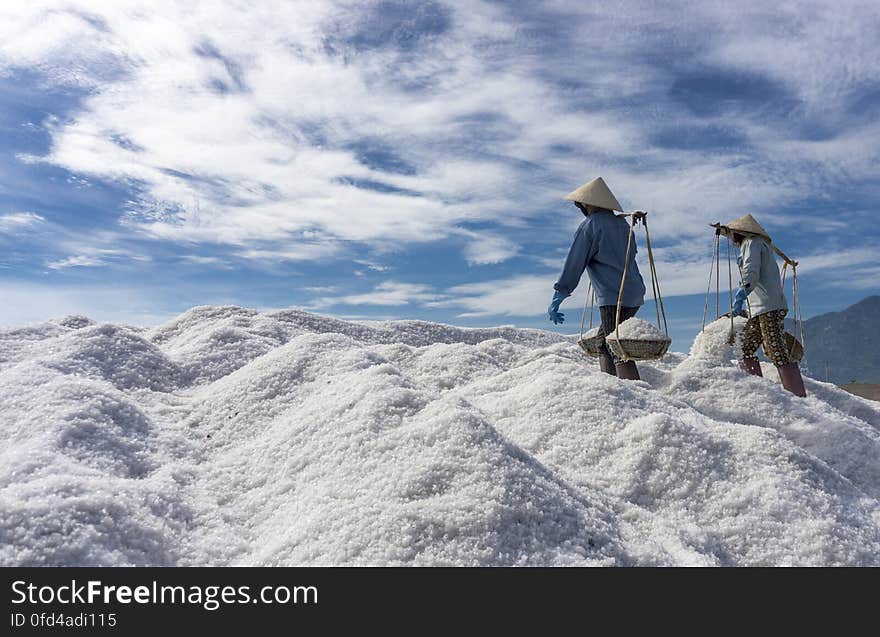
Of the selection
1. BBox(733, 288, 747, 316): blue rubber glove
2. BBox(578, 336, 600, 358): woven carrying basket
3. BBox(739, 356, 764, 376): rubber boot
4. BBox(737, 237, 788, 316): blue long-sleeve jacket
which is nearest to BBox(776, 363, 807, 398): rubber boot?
BBox(739, 356, 764, 376): rubber boot

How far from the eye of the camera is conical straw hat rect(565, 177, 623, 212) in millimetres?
5777

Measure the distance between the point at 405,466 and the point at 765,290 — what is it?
15.2 ft

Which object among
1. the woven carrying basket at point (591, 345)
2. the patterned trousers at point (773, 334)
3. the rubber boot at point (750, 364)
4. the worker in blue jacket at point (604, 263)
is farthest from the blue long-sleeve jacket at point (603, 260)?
the rubber boot at point (750, 364)

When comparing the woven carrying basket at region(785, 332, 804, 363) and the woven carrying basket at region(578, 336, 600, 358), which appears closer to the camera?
the woven carrying basket at region(578, 336, 600, 358)

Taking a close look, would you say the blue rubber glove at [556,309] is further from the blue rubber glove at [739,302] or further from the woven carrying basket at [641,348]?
the blue rubber glove at [739,302]

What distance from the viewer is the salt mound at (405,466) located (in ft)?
8.66

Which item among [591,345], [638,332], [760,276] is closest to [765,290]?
[760,276]

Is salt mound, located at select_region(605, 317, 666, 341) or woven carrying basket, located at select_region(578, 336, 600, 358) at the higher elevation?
woven carrying basket, located at select_region(578, 336, 600, 358)

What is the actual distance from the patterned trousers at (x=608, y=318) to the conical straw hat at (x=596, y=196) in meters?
0.89

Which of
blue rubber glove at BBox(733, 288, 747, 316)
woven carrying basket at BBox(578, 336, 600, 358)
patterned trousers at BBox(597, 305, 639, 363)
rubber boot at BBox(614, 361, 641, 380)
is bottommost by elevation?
rubber boot at BBox(614, 361, 641, 380)

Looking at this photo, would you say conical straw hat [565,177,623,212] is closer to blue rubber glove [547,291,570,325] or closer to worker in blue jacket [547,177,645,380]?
worker in blue jacket [547,177,645,380]
